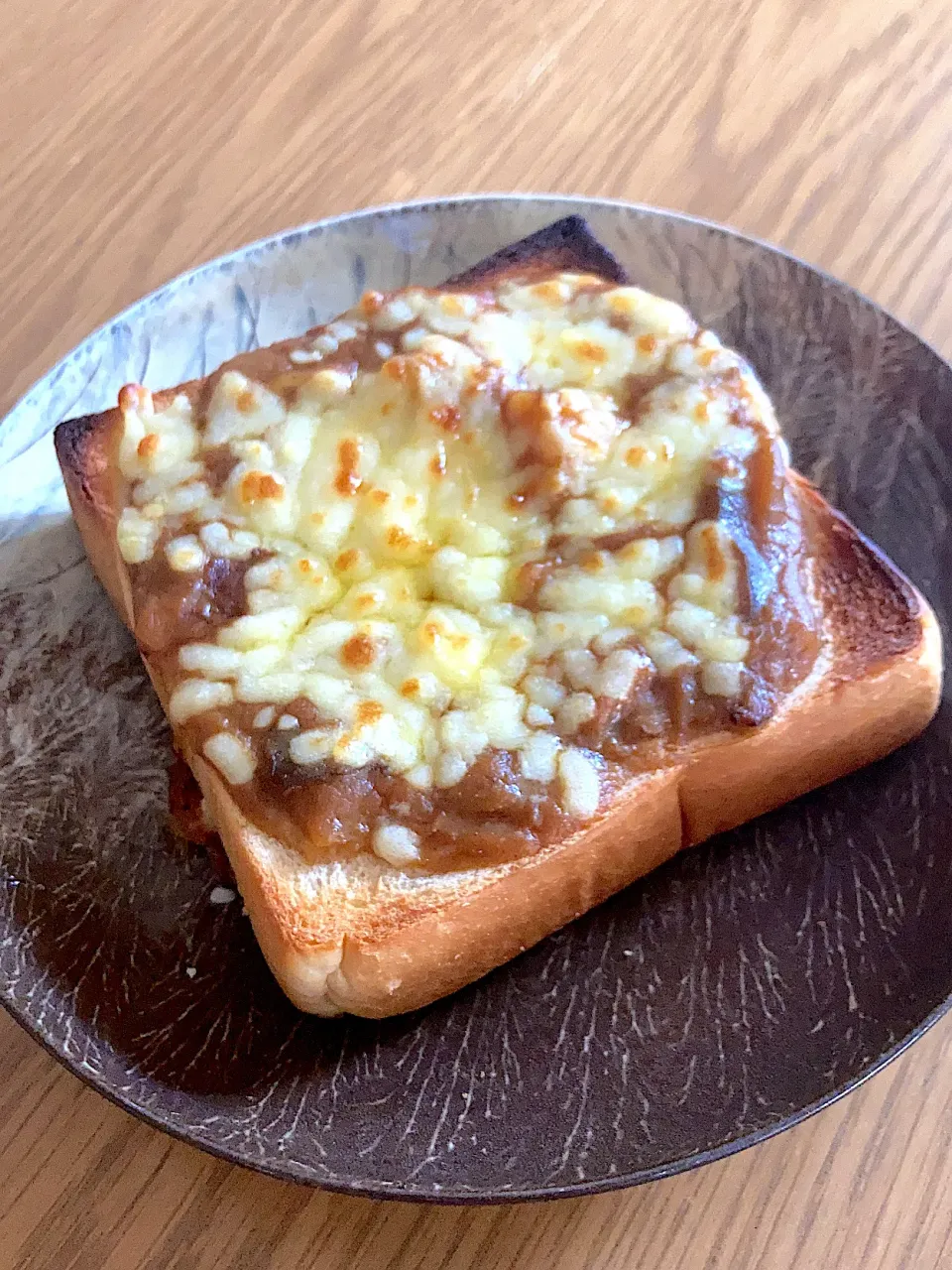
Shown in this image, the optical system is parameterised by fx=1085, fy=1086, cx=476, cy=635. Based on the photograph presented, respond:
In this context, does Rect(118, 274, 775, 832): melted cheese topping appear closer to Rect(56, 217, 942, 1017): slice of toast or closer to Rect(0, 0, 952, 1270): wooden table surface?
Rect(56, 217, 942, 1017): slice of toast

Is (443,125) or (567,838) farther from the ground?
(443,125)

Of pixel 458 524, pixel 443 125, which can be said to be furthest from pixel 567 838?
pixel 443 125

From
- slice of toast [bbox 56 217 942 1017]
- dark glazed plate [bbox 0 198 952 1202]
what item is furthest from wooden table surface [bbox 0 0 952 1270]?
slice of toast [bbox 56 217 942 1017]

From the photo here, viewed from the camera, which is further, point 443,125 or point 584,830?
point 443,125

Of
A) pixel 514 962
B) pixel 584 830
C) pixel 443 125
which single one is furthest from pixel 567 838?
pixel 443 125

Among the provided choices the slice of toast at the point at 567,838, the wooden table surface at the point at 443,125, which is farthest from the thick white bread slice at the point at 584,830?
the wooden table surface at the point at 443,125

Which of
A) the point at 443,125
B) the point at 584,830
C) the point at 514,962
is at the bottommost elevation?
the point at 514,962

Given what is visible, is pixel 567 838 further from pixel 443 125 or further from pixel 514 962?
pixel 443 125
